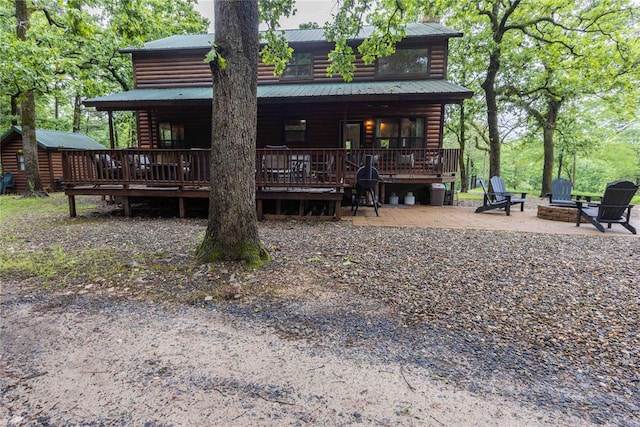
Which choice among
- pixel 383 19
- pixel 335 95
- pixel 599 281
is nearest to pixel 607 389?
pixel 599 281

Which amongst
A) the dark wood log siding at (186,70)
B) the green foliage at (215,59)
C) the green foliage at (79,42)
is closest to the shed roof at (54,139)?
the green foliage at (79,42)

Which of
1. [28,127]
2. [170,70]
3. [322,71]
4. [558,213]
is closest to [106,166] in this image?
[170,70]

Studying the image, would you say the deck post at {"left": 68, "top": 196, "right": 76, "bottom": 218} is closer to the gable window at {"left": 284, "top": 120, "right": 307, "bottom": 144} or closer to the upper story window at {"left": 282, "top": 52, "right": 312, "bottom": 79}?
the gable window at {"left": 284, "top": 120, "right": 307, "bottom": 144}

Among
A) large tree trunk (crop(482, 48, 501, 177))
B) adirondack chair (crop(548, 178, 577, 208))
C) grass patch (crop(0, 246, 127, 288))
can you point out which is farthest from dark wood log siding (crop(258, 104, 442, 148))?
grass patch (crop(0, 246, 127, 288))

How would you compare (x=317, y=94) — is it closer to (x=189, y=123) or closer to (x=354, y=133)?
(x=354, y=133)

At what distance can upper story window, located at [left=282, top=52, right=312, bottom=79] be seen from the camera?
12695mm

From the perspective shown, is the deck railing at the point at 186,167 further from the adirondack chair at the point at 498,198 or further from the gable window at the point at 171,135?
the gable window at the point at 171,135

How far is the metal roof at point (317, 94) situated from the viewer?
31.2ft

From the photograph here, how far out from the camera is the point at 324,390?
196 cm

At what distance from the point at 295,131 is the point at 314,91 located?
2.58 metres

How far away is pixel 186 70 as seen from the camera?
1305 cm

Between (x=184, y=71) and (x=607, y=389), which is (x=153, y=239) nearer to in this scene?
(x=607, y=389)

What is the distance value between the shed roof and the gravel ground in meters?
15.0

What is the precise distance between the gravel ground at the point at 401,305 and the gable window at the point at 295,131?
8.16 meters
